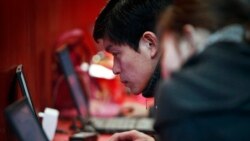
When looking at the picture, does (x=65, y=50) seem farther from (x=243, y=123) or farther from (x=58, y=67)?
(x=243, y=123)

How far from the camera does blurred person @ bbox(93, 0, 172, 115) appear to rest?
6.15 feet

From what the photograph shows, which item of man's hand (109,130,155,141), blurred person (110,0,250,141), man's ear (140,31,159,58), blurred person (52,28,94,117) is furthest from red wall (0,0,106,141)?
blurred person (110,0,250,141)

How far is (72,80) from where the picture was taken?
121 inches

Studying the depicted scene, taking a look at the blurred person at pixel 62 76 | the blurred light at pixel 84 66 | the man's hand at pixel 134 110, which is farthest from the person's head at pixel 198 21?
the blurred light at pixel 84 66

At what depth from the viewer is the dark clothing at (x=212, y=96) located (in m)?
1.13

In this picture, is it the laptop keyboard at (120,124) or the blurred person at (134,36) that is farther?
the laptop keyboard at (120,124)

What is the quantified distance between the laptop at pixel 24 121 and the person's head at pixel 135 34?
1.06ft

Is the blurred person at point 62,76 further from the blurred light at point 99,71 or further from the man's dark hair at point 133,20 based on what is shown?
the man's dark hair at point 133,20

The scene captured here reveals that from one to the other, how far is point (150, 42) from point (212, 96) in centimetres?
75

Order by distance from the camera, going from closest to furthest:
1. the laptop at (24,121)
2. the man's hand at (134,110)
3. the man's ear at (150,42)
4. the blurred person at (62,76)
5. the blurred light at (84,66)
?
the laptop at (24,121)
the man's ear at (150,42)
the blurred person at (62,76)
the man's hand at (134,110)
the blurred light at (84,66)

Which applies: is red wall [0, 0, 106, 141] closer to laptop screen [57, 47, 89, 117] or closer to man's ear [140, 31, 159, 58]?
laptop screen [57, 47, 89, 117]

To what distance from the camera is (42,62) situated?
2.97m

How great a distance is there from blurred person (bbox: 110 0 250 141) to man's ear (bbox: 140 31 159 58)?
609 millimetres

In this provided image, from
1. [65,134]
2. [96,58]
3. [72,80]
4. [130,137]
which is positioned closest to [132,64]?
[130,137]
